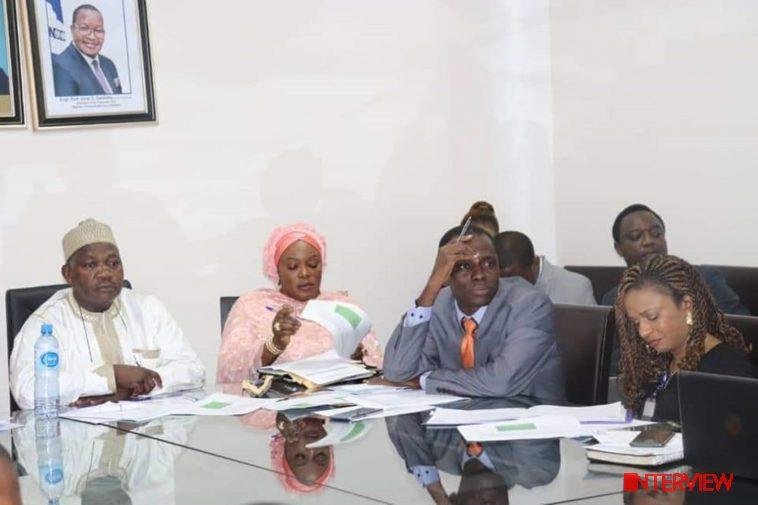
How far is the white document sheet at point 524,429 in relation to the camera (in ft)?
9.64

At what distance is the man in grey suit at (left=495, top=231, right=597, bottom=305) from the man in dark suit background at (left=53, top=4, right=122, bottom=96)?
6.83ft

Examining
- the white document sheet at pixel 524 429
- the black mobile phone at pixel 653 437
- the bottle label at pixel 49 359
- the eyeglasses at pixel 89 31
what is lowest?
the white document sheet at pixel 524 429

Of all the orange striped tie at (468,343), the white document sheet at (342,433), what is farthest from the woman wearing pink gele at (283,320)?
the white document sheet at (342,433)

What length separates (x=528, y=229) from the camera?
24.2 feet

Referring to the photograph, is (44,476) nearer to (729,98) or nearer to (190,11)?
(190,11)

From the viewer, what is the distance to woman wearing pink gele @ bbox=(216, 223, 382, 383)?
4.44 m

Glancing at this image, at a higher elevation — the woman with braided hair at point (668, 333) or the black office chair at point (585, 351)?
the woman with braided hair at point (668, 333)

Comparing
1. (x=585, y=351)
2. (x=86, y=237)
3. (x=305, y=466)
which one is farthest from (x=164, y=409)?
(x=585, y=351)

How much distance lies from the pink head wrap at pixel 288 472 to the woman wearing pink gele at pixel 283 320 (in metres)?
1.29

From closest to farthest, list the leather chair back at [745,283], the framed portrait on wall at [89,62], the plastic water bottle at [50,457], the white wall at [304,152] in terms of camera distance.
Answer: the plastic water bottle at [50,457] < the leather chair back at [745,283] < the framed portrait on wall at [89,62] < the white wall at [304,152]

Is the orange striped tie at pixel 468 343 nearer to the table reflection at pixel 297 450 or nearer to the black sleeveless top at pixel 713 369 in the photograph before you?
the table reflection at pixel 297 450


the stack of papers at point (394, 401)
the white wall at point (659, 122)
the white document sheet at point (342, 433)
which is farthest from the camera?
the white wall at point (659, 122)

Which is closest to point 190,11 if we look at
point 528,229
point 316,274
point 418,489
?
point 316,274

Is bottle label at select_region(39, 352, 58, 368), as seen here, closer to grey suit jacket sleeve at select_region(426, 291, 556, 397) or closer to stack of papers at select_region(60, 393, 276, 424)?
stack of papers at select_region(60, 393, 276, 424)
